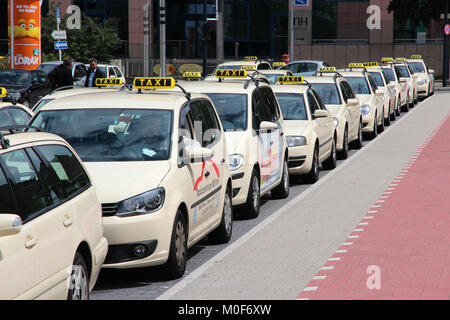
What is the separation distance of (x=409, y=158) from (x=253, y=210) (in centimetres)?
736

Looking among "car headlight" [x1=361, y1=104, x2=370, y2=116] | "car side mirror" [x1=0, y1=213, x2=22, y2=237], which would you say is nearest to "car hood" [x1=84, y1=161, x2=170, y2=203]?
"car side mirror" [x1=0, y1=213, x2=22, y2=237]

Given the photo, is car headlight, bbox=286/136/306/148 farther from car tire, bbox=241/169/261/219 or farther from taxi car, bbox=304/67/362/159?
taxi car, bbox=304/67/362/159

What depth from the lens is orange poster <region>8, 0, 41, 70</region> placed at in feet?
109

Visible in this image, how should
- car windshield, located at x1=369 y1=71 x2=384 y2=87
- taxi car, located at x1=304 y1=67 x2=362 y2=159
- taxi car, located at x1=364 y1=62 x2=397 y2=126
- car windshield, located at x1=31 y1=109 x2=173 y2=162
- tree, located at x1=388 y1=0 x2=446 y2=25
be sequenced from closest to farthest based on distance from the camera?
1. car windshield, located at x1=31 y1=109 x2=173 y2=162
2. taxi car, located at x1=304 y1=67 x2=362 y2=159
3. taxi car, located at x1=364 y1=62 x2=397 y2=126
4. car windshield, located at x1=369 y1=71 x2=384 y2=87
5. tree, located at x1=388 y1=0 x2=446 y2=25

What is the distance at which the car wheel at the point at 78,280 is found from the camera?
6.21 m

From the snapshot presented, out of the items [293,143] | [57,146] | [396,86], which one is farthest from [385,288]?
[396,86]

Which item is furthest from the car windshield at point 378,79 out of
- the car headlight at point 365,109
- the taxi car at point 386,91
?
the car headlight at point 365,109

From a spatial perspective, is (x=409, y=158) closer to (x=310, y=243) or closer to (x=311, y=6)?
(x=310, y=243)

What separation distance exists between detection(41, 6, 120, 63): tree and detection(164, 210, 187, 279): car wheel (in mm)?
43199

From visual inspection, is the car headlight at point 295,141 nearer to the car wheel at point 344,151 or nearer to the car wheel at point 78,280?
A: the car wheel at point 344,151

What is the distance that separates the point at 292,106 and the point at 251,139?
4.18m

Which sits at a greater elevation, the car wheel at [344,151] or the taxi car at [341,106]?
the taxi car at [341,106]

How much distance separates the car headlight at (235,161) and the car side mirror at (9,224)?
609cm

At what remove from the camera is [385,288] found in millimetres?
7562
